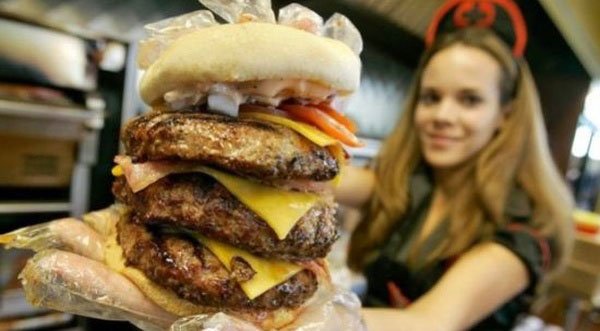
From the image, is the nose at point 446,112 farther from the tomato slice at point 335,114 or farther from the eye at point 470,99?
the tomato slice at point 335,114

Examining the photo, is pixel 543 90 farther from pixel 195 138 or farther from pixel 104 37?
pixel 195 138

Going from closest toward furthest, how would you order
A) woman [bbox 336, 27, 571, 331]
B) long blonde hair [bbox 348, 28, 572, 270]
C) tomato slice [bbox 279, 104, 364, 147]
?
tomato slice [bbox 279, 104, 364, 147] < woman [bbox 336, 27, 571, 331] < long blonde hair [bbox 348, 28, 572, 270]

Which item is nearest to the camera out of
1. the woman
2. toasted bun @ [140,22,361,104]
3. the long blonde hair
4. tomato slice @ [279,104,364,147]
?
toasted bun @ [140,22,361,104]

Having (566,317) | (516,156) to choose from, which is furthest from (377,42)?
(566,317)

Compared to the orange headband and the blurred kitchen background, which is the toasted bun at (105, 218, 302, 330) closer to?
the blurred kitchen background

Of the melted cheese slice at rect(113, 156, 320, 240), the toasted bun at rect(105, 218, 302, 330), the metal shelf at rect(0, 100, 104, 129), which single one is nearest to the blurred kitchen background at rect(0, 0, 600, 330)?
the metal shelf at rect(0, 100, 104, 129)

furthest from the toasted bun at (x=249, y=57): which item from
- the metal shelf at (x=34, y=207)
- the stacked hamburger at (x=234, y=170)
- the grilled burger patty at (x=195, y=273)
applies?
the metal shelf at (x=34, y=207)
